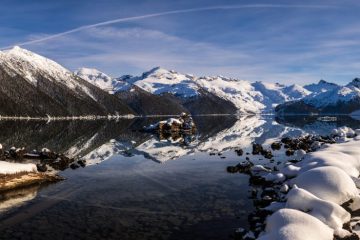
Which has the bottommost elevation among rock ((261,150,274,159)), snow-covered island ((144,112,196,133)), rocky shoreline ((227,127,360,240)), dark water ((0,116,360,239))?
snow-covered island ((144,112,196,133))

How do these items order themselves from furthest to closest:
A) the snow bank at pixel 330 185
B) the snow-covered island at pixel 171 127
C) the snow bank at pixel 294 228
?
the snow-covered island at pixel 171 127 < the snow bank at pixel 330 185 < the snow bank at pixel 294 228

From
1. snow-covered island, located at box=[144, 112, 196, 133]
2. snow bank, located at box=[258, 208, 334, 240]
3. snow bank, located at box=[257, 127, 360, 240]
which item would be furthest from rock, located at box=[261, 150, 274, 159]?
snow-covered island, located at box=[144, 112, 196, 133]

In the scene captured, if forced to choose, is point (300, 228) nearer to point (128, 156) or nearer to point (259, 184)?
point (259, 184)

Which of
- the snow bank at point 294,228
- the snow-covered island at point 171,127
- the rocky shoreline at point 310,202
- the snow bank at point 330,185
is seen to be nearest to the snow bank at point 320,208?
the rocky shoreline at point 310,202

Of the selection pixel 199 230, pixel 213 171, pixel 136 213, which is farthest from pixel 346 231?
pixel 213 171

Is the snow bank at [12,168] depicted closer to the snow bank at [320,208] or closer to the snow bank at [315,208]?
the snow bank at [315,208]

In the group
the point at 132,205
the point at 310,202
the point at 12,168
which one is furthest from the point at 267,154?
the point at 310,202

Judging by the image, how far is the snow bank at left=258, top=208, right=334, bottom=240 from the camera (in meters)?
23.2

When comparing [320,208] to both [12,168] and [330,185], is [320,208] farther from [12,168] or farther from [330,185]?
[12,168]

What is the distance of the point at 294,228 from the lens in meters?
23.8

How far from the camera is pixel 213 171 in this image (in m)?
55.9

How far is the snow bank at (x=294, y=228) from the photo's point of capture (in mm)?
23172

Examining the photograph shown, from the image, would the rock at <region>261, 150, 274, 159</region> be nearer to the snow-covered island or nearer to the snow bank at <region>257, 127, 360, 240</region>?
the snow bank at <region>257, 127, 360, 240</region>

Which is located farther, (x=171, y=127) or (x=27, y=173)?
(x=171, y=127)
